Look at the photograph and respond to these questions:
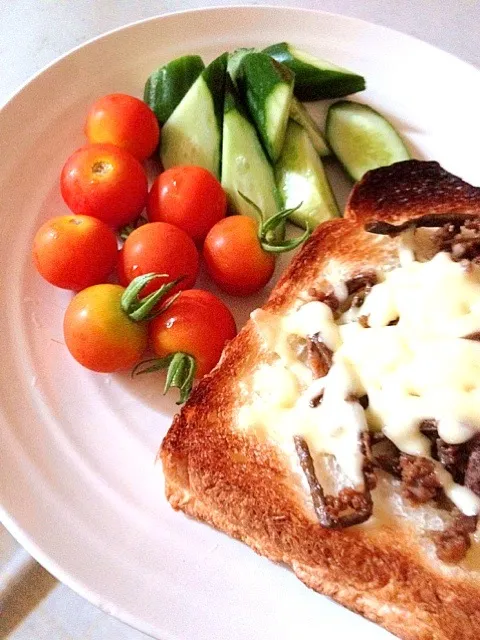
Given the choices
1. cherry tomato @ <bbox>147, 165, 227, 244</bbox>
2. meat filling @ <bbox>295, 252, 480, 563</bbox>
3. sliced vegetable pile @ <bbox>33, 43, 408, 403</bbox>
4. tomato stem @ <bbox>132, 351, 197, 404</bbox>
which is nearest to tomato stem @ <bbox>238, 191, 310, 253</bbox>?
sliced vegetable pile @ <bbox>33, 43, 408, 403</bbox>

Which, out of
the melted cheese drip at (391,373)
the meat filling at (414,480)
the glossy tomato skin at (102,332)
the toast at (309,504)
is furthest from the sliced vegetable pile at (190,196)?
the meat filling at (414,480)

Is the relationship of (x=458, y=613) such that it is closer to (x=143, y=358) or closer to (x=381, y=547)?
(x=381, y=547)

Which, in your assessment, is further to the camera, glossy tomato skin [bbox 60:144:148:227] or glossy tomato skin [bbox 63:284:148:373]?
glossy tomato skin [bbox 60:144:148:227]

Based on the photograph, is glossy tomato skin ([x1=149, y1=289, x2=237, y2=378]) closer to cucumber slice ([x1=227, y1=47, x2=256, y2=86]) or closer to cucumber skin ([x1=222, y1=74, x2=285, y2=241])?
cucumber skin ([x1=222, y1=74, x2=285, y2=241])

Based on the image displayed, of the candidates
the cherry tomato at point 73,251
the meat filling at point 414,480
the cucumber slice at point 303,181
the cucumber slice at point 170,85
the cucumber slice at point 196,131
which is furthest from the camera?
the cucumber slice at point 170,85

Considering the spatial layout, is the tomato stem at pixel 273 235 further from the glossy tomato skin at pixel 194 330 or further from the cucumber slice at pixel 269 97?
the cucumber slice at pixel 269 97
